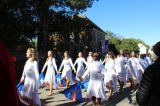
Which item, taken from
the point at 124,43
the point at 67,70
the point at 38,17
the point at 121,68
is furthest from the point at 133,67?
the point at 124,43

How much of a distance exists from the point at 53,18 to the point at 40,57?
39.6 feet

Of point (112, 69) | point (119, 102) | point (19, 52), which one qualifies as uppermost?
point (19, 52)

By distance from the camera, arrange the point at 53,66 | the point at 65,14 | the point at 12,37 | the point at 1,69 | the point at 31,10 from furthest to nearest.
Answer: the point at 65,14, the point at 31,10, the point at 12,37, the point at 53,66, the point at 1,69

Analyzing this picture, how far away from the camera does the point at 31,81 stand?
1326cm

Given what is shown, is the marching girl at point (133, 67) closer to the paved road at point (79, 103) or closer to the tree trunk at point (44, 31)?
the paved road at point (79, 103)

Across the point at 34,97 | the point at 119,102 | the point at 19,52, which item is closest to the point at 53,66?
the point at 119,102

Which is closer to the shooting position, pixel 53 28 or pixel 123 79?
pixel 123 79

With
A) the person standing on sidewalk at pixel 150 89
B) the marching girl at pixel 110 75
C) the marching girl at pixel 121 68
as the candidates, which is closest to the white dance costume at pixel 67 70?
the marching girl at pixel 121 68

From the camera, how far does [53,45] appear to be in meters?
52.0

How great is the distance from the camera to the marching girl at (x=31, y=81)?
13.0 metres

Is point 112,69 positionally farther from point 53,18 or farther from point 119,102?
point 53,18

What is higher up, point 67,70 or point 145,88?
point 67,70

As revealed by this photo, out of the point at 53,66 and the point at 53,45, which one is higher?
the point at 53,45

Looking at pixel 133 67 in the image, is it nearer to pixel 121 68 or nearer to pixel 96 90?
pixel 121 68
